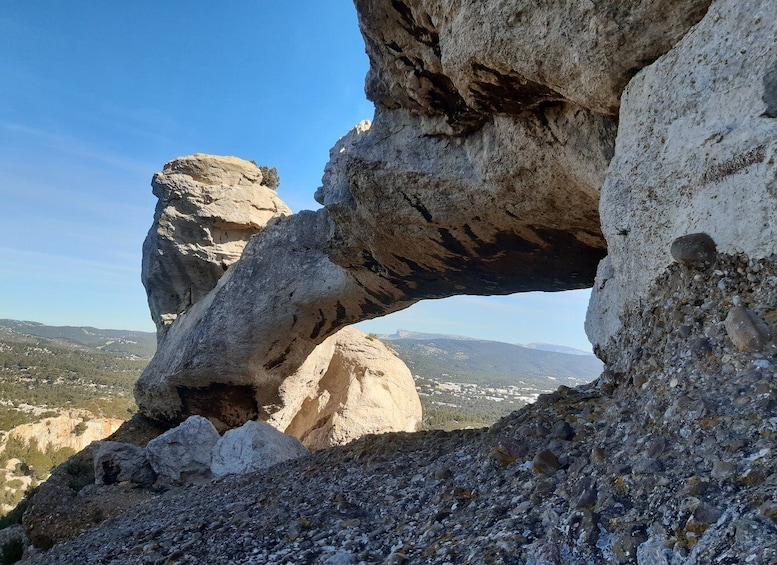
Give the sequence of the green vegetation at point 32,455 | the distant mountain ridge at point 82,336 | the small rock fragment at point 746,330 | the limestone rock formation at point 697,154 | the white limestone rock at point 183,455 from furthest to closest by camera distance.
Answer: the distant mountain ridge at point 82,336, the green vegetation at point 32,455, the white limestone rock at point 183,455, the limestone rock formation at point 697,154, the small rock fragment at point 746,330

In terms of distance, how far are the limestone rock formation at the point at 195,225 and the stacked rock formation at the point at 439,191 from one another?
43.4 inches

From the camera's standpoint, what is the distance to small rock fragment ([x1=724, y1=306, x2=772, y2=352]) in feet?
8.36

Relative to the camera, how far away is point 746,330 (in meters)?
2.62

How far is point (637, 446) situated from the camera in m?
2.75

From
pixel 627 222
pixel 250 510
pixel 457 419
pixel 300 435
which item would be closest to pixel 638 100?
pixel 627 222

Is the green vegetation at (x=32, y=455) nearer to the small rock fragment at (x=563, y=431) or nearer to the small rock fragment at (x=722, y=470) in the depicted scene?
the small rock fragment at (x=563, y=431)

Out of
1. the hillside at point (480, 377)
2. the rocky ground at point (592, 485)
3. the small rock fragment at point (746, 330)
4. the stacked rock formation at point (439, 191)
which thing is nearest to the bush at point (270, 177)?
the stacked rock formation at point (439, 191)

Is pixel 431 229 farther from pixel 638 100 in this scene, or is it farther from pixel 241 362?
pixel 241 362

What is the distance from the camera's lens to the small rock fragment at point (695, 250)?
311 cm

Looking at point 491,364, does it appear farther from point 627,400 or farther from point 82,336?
point 627,400

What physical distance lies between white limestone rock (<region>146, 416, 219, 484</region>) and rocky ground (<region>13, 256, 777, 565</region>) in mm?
4006

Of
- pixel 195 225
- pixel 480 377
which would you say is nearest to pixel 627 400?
pixel 195 225

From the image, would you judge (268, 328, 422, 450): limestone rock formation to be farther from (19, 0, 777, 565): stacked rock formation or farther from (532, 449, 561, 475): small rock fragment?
(532, 449, 561, 475): small rock fragment

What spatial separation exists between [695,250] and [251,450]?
25.0 ft
